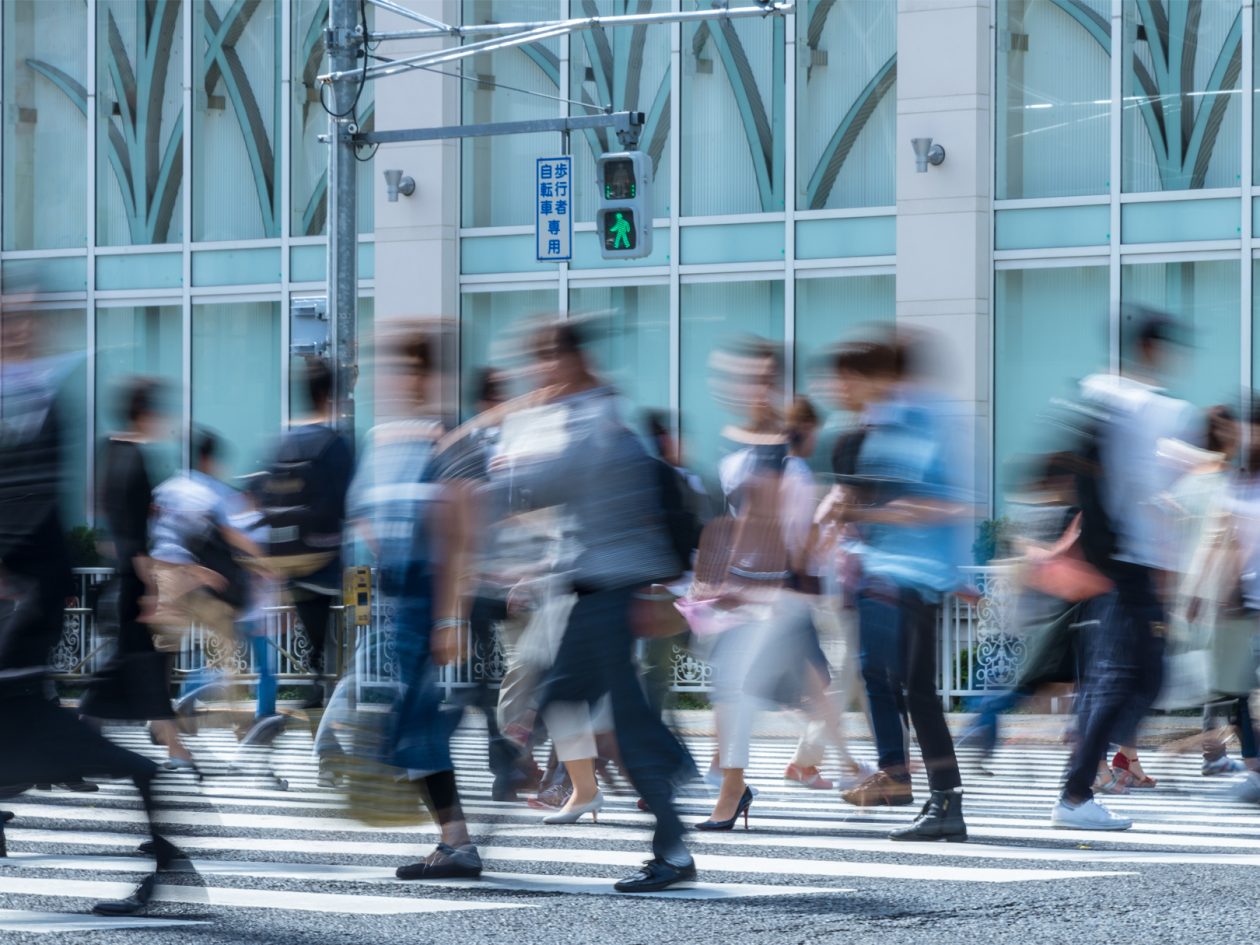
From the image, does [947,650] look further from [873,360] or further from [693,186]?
[873,360]

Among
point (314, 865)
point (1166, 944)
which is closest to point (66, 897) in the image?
point (314, 865)

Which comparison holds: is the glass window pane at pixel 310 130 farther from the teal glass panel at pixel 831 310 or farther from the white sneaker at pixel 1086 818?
the white sneaker at pixel 1086 818

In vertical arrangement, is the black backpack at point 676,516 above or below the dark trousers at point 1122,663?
above

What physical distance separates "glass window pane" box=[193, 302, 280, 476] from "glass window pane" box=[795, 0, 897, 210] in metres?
6.61

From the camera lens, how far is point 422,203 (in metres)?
22.3

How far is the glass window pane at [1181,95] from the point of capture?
63.2 ft

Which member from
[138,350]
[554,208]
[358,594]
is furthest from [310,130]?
[358,594]

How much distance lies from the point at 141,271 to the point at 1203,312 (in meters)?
12.0

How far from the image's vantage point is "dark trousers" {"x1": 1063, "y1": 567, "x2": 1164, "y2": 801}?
7.80 m

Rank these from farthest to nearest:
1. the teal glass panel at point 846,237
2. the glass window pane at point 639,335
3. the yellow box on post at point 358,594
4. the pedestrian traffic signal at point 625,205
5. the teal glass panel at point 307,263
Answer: the teal glass panel at point 307,263 → the glass window pane at point 639,335 → the teal glass panel at point 846,237 → the pedestrian traffic signal at point 625,205 → the yellow box on post at point 358,594

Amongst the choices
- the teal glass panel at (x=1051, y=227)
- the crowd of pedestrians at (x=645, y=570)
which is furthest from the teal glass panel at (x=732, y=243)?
the crowd of pedestrians at (x=645, y=570)

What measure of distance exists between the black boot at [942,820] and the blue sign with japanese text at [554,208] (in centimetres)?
1190

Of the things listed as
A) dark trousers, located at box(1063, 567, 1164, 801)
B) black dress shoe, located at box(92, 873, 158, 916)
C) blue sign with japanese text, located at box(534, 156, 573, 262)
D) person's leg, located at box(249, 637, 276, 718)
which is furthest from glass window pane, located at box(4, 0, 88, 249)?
black dress shoe, located at box(92, 873, 158, 916)

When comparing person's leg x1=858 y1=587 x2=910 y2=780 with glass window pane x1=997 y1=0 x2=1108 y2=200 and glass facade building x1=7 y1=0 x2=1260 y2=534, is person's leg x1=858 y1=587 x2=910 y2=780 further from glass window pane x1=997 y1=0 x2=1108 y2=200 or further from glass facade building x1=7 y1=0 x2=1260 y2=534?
glass window pane x1=997 y1=0 x2=1108 y2=200
